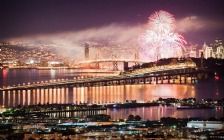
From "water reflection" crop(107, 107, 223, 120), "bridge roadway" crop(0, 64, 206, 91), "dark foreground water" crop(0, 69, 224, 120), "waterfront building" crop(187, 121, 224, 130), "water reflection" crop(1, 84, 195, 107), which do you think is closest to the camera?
"waterfront building" crop(187, 121, 224, 130)

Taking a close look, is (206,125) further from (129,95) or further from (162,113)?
(129,95)

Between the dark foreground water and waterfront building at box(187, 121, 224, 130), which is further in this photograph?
the dark foreground water

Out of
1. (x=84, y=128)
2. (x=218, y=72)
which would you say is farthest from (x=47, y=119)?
(x=218, y=72)

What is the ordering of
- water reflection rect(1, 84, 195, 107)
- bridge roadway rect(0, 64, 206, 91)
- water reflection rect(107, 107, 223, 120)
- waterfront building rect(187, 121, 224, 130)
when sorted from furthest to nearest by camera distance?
bridge roadway rect(0, 64, 206, 91)
water reflection rect(1, 84, 195, 107)
water reflection rect(107, 107, 223, 120)
waterfront building rect(187, 121, 224, 130)

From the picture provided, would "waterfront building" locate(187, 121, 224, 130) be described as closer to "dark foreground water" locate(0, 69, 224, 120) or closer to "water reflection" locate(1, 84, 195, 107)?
"dark foreground water" locate(0, 69, 224, 120)

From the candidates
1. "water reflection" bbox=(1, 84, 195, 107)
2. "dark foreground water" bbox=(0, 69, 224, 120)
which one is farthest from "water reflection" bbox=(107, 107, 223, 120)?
"water reflection" bbox=(1, 84, 195, 107)

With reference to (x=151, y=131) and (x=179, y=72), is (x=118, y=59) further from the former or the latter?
(x=151, y=131)

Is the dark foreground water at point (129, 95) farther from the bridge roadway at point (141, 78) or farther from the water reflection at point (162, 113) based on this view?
the bridge roadway at point (141, 78)

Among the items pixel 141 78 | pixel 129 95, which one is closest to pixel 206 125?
pixel 129 95

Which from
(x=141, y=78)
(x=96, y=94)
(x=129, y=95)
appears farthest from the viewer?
(x=141, y=78)
